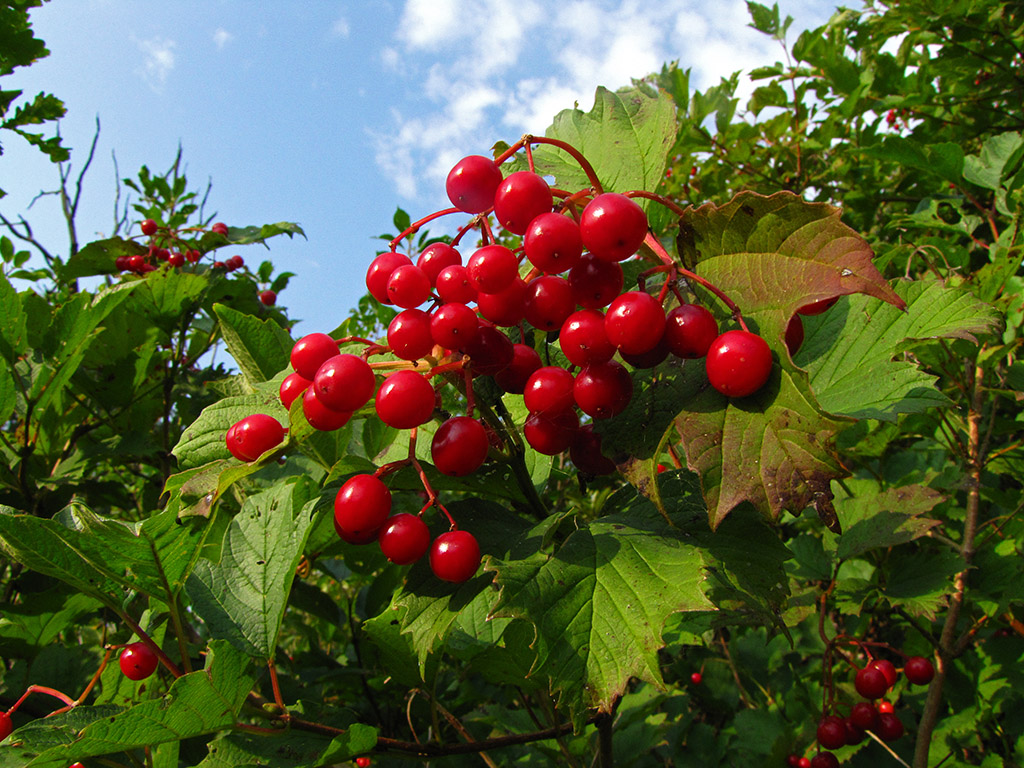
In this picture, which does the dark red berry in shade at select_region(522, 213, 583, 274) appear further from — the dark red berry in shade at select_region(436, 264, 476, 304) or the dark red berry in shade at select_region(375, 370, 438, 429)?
the dark red berry in shade at select_region(375, 370, 438, 429)

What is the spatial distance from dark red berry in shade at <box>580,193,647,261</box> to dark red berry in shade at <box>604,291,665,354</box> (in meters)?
0.07

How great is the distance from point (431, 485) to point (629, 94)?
0.80m

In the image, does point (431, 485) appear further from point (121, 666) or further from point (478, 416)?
point (121, 666)

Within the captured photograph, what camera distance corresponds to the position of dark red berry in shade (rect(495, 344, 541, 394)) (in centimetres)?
99

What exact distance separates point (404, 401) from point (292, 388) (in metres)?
0.25

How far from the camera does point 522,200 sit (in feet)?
2.93

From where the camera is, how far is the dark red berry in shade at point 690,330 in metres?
0.80

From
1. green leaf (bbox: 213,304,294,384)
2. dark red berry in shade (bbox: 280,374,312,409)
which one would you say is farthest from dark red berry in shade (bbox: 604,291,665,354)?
green leaf (bbox: 213,304,294,384)

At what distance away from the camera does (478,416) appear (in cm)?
106

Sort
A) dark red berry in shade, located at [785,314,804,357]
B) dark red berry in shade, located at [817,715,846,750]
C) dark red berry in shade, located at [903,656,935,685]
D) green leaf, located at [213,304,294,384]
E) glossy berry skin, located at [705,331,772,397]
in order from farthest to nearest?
dark red berry in shade, located at [903,656,935,685], dark red berry in shade, located at [817,715,846,750], green leaf, located at [213,304,294,384], dark red berry in shade, located at [785,314,804,357], glossy berry skin, located at [705,331,772,397]

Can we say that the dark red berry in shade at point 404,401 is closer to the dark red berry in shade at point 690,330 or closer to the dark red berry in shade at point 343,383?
the dark red berry in shade at point 343,383

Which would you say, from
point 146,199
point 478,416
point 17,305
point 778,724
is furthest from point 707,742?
point 146,199

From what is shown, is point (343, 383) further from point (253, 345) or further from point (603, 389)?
point (253, 345)

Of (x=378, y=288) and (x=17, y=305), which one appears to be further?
(x=17, y=305)
